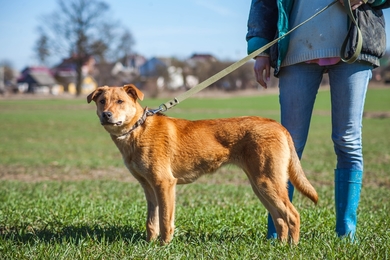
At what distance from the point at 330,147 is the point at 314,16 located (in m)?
15.1

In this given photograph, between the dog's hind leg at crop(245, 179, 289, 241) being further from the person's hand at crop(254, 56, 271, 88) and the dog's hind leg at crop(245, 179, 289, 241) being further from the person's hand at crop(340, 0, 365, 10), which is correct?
the person's hand at crop(340, 0, 365, 10)

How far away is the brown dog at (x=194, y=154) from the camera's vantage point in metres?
4.21

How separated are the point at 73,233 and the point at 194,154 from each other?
1580 millimetres

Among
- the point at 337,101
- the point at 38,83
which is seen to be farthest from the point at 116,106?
the point at 38,83

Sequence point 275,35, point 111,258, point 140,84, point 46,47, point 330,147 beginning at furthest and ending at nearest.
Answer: point 140,84
point 46,47
point 330,147
point 275,35
point 111,258

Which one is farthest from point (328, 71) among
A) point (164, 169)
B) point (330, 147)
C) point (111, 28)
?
point (111, 28)

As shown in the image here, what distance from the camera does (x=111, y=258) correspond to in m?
3.67

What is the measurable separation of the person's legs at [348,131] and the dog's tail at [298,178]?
1.10 feet

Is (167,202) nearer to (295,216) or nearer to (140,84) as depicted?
(295,216)

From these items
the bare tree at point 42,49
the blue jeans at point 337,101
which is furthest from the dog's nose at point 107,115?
the bare tree at point 42,49

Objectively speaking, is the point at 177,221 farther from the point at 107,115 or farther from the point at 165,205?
the point at 107,115

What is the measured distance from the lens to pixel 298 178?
433 cm

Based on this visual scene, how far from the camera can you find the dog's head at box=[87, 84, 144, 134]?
4353 millimetres

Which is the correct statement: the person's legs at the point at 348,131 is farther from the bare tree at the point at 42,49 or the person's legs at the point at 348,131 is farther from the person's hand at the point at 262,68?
the bare tree at the point at 42,49
